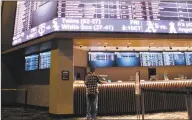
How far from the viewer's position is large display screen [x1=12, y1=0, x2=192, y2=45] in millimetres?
6426

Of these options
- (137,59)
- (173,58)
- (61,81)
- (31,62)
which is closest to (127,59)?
(137,59)

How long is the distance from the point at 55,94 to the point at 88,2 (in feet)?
9.79

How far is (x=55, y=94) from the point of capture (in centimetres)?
652

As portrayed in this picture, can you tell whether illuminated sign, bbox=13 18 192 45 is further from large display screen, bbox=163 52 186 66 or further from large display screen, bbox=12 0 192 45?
large display screen, bbox=163 52 186 66

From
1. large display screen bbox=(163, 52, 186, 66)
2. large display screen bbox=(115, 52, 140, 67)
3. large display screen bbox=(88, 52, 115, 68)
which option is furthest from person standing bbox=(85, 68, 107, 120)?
large display screen bbox=(163, 52, 186, 66)

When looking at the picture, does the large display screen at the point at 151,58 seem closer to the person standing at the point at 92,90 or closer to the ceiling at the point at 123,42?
the ceiling at the point at 123,42

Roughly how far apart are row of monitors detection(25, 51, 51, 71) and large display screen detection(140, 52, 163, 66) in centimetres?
369

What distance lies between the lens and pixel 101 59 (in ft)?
26.7

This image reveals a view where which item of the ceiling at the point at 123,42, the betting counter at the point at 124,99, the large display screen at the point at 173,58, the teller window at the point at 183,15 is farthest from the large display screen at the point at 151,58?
the teller window at the point at 183,15

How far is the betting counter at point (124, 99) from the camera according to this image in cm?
659

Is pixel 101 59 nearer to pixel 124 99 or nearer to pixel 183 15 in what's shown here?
pixel 124 99

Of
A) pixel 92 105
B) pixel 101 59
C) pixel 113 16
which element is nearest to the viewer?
pixel 92 105

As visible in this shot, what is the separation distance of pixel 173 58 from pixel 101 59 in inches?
117

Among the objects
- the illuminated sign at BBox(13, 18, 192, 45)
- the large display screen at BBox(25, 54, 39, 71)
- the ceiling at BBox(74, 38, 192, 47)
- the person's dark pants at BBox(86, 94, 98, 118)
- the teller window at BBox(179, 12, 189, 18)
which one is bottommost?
the person's dark pants at BBox(86, 94, 98, 118)
